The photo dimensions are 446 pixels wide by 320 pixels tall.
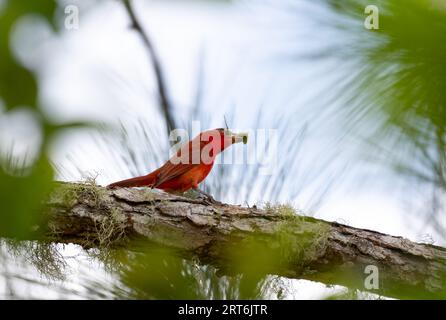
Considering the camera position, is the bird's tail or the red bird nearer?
the bird's tail

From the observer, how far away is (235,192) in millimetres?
2441

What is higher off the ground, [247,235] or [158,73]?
[158,73]

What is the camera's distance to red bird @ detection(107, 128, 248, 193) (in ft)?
9.14

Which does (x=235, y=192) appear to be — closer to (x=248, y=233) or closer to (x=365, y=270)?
(x=248, y=233)

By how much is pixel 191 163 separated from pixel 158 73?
0.71m

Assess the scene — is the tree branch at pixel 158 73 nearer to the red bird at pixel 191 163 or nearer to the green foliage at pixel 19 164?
the red bird at pixel 191 163

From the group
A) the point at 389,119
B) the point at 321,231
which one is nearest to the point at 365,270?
the point at 321,231

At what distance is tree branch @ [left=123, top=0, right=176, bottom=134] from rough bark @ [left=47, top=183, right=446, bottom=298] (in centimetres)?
51

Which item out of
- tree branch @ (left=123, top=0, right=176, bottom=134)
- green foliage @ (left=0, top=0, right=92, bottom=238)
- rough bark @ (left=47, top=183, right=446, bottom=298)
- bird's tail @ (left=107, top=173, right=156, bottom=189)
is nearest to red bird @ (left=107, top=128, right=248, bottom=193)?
bird's tail @ (left=107, top=173, right=156, bottom=189)

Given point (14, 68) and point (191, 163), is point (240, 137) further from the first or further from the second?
point (14, 68)

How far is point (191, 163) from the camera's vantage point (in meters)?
3.27

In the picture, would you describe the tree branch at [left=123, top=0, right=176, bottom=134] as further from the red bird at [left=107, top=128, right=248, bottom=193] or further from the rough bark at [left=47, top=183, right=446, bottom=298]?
the rough bark at [left=47, top=183, right=446, bottom=298]

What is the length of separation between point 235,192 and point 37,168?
206 cm

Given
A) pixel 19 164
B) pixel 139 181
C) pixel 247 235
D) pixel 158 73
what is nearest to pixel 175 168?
pixel 139 181
